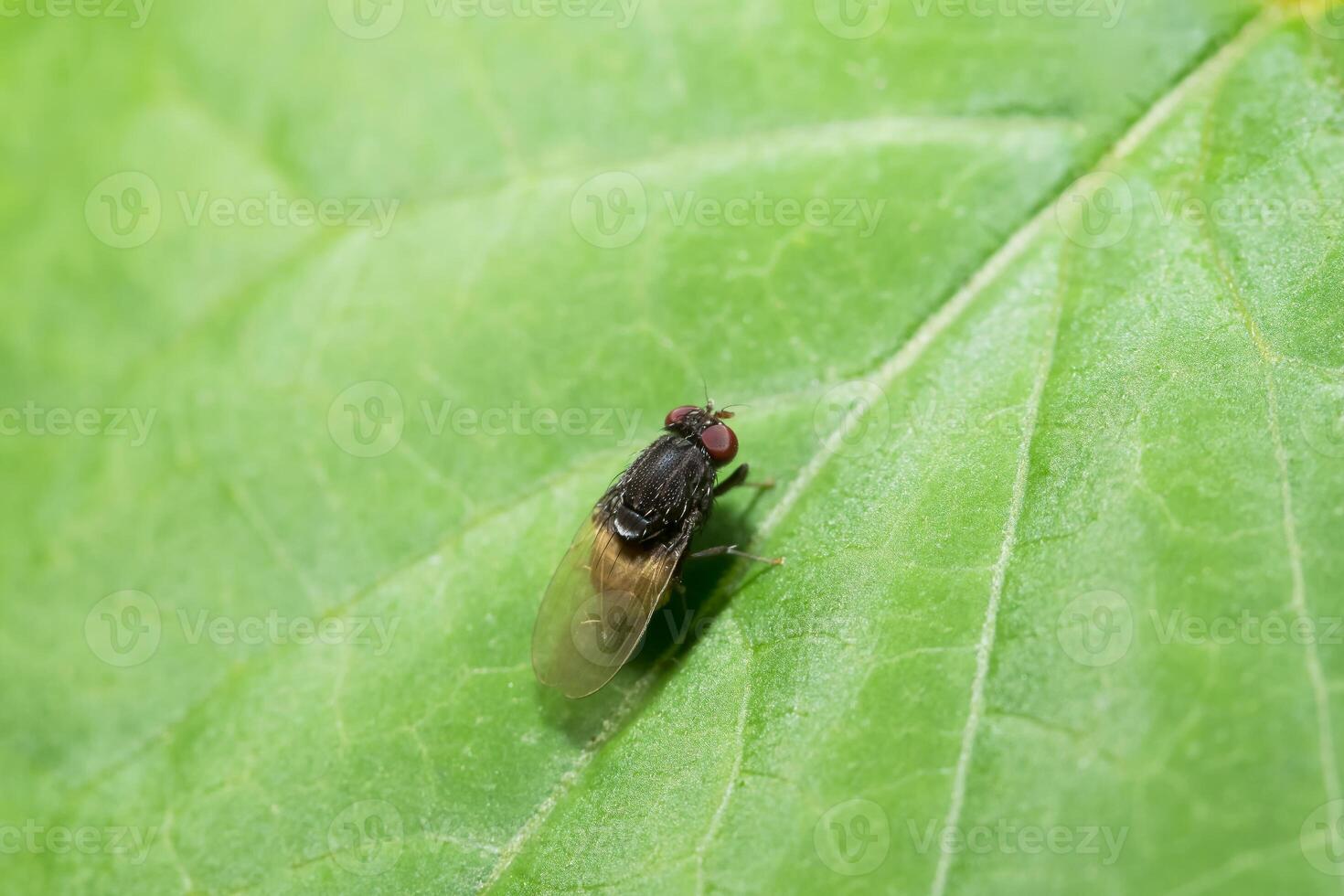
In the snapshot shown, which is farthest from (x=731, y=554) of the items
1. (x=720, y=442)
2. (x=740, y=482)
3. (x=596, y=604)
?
(x=596, y=604)

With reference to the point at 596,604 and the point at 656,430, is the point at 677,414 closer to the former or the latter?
the point at 656,430

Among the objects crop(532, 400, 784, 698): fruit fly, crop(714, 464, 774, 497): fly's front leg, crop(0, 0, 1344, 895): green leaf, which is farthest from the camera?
crop(714, 464, 774, 497): fly's front leg

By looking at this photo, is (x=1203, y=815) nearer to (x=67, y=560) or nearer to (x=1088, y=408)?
(x=1088, y=408)

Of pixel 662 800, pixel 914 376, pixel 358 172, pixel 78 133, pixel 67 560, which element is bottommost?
pixel 662 800

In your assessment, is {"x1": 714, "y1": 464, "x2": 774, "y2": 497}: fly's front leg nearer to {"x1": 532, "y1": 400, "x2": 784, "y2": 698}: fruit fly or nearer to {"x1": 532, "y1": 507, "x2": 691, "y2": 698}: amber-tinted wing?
{"x1": 532, "y1": 400, "x2": 784, "y2": 698}: fruit fly

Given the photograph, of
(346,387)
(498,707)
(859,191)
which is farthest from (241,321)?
(859,191)

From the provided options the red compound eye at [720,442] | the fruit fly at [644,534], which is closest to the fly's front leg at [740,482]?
the fruit fly at [644,534]

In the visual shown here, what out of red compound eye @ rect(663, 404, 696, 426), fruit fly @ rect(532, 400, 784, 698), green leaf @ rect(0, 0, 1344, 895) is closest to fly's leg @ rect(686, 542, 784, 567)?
fruit fly @ rect(532, 400, 784, 698)
